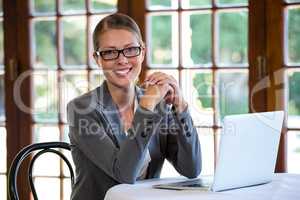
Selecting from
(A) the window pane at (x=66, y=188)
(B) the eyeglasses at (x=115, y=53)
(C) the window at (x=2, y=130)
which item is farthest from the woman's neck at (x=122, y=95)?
(C) the window at (x=2, y=130)

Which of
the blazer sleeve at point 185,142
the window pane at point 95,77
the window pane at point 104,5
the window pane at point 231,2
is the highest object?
the window pane at point 104,5

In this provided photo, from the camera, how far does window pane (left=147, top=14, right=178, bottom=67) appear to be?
287 centimetres

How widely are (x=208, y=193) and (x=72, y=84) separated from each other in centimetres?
172

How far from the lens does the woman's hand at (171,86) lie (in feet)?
5.80

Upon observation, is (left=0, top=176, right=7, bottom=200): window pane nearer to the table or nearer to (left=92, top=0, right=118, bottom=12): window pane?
(left=92, top=0, right=118, bottom=12): window pane

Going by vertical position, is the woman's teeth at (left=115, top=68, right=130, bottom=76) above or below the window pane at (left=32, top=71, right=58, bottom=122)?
above

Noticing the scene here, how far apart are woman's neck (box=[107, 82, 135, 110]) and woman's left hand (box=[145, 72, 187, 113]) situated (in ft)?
0.46

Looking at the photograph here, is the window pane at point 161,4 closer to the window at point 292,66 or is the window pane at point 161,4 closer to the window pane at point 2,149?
the window at point 292,66

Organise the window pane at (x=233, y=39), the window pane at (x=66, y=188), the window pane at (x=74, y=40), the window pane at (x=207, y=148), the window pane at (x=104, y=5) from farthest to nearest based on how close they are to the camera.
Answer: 1. the window pane at (x=66, y=188)
2. the window pane at (x=74, y=40)
3. the window pane at (x=104, y=5)
4. the window pane at (x=207, y=148)
5. the window pane at (x=233, y=39)

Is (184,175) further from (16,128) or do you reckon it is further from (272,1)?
(16,128)

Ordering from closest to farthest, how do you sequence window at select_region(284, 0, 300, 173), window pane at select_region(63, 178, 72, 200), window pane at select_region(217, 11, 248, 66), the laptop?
the laptop < window at select_region(284, 0, 300, 173) < window pane at select_region(217, 11, 248, 66) < window pane at select_region(63, 178, 72, 200)

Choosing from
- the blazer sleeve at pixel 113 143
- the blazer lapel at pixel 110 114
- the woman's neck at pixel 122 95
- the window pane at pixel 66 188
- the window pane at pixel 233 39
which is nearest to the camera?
the blazer sleeve at pixel 113 143

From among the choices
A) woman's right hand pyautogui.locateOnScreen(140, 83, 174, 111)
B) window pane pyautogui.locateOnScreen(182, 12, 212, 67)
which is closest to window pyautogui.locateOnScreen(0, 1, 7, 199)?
window pane pyautogui.locateOnScreen(182, 12, 212, 67)

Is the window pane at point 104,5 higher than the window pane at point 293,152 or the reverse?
higher
